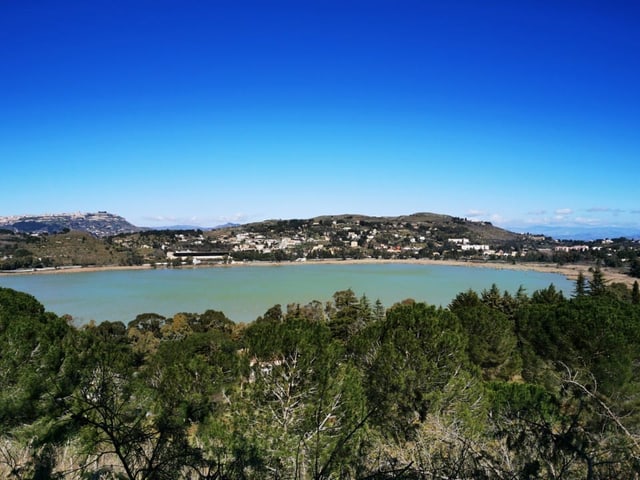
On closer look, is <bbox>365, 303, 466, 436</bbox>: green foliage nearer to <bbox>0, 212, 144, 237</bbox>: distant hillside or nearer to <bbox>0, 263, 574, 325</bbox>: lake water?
<bbox>0, 263, 574, 325</bbox>: lake water

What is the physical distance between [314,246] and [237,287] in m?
44.1

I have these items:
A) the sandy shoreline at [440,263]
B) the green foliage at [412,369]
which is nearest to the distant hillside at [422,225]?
the sandy shoreline at [440,263]

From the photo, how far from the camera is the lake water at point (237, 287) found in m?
32.5

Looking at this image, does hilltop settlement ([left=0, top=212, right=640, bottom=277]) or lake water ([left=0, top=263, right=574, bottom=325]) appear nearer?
lake water ([left=0, top=263, right=574, bottom=325])

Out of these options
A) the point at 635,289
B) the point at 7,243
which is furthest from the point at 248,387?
the point at 7,243

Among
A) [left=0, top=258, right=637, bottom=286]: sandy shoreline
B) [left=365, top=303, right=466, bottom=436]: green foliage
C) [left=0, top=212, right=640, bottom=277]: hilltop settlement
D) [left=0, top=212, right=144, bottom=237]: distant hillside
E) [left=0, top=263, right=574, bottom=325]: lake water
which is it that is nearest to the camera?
Result: [left=365, top=303, right=466, bottom=436]: green foliage

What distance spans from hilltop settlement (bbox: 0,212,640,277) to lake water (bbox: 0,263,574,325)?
26.5 ft

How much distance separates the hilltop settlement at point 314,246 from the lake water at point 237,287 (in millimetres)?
8079

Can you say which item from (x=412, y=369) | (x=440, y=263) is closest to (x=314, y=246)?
(x=440, y=263)

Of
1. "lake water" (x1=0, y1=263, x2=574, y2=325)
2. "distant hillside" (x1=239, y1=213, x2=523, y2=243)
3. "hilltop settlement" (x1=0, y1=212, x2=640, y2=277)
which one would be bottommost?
"lake water" (x1=0, y1=263, x2=574, y2=325)

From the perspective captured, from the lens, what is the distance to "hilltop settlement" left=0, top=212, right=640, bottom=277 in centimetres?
6700

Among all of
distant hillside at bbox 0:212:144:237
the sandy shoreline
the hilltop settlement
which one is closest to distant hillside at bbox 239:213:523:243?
the hilltop settlement

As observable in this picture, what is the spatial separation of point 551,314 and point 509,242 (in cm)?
10198

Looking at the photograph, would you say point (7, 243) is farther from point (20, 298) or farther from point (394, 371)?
point (394, 371)
